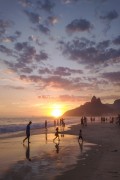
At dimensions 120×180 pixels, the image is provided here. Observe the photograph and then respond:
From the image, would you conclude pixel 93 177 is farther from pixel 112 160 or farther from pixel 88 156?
pixel 88 156

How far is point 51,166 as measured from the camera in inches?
646

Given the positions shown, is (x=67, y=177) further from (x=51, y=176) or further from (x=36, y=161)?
(x=36, y=161)

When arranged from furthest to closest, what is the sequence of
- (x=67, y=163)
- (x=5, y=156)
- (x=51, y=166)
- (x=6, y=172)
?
(x=5, y=156), (x=67, y=163), (x=51, y=166), (x=6, y=172)

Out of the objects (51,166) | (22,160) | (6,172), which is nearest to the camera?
(6,172)

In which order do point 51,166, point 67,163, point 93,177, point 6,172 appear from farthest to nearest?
point 67,163 < point 51,166 < point 6,172 < point 93,177

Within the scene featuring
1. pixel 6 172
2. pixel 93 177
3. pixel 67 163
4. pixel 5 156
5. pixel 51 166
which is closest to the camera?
pixel 93 177

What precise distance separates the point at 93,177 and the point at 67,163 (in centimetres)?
401

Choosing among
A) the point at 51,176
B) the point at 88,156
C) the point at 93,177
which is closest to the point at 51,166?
the point at 51,176

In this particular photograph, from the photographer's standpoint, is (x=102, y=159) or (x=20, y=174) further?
(x=102, y=159)

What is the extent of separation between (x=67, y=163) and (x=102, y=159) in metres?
2.89

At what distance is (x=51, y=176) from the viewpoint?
13859mm

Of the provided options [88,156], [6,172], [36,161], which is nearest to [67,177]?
[6,172]

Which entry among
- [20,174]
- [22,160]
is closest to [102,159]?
[22,160]

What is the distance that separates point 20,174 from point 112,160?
7.08m
